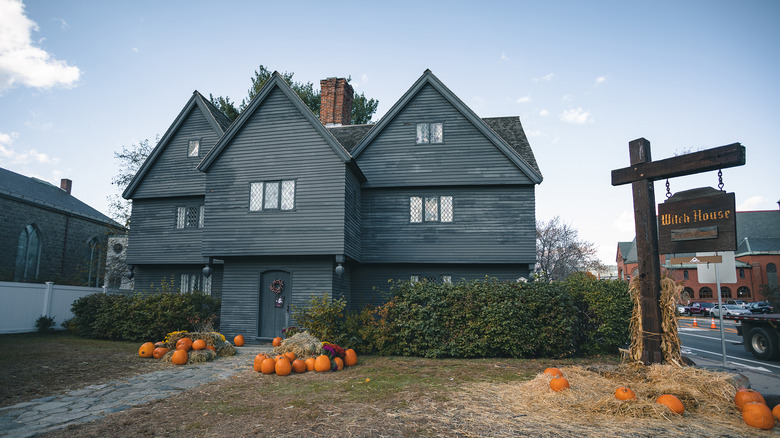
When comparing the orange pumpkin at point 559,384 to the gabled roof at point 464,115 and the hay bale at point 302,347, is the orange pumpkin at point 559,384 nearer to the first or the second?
the hay bale at point 302,347

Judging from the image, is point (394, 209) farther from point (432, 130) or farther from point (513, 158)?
point (513, 158)

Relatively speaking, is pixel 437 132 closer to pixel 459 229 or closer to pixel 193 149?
pixel 459 229

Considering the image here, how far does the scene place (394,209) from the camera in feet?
61.3

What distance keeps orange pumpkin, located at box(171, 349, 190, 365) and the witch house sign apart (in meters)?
10.6

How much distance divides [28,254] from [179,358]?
28313 millimetres

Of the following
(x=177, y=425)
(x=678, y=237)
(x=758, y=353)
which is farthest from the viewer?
(x=758, y=353)

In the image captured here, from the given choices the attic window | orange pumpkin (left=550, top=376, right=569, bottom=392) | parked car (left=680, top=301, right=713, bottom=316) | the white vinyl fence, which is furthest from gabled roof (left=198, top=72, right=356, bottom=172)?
parked car (left=680, top=301, right=713, bottom=316)

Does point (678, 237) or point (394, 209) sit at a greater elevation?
point (394, 209)

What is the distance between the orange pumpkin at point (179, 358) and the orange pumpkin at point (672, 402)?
34.9ft

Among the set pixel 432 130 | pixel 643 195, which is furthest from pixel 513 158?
pixel 643 195

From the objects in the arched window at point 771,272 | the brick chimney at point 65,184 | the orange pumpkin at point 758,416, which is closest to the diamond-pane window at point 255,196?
the orange pumpkin at point 758,416

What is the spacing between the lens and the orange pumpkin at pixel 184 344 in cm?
1183

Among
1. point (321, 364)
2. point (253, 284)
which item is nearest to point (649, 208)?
point (321, 364)

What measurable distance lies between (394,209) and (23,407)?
13597 mm
